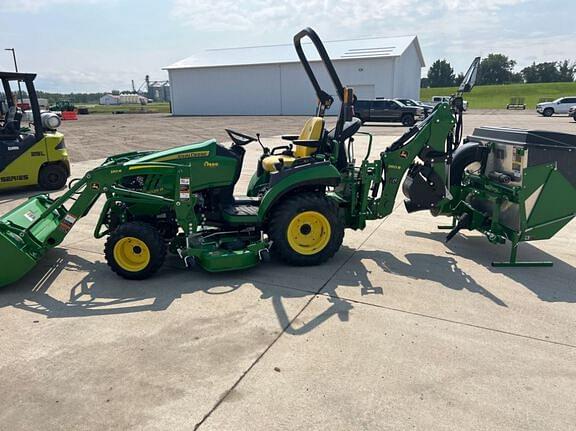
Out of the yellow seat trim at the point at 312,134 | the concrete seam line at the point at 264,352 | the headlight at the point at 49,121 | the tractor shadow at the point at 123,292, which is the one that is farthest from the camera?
the headlight at the point at 49,121

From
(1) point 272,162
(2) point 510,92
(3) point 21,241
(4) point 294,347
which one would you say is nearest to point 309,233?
(1) point 272,162

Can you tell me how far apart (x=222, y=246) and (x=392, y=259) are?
1.90m

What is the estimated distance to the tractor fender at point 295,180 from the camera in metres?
4.59

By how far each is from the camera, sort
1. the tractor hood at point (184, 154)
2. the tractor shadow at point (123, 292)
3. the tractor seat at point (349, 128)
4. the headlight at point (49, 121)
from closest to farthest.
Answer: the tractor shadow at point (123, 292)
the tractor hood at point (184, 154)
the tractor seat at point (349, 128)
the headlight at point (49, 121)

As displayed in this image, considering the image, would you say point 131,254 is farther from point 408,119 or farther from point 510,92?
point 510,92

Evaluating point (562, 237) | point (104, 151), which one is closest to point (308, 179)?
point (562, 237)

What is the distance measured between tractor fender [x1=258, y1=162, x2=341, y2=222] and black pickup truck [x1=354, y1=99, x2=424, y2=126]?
22.5 meters

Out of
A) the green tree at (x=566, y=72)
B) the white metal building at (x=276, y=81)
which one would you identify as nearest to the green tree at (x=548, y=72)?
the green tree at (x=566, y=72)

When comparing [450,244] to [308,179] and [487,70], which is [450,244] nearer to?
[308,179]

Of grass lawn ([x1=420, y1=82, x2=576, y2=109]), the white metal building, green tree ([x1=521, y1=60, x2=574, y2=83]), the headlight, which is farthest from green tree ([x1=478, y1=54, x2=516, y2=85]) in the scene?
the headlight

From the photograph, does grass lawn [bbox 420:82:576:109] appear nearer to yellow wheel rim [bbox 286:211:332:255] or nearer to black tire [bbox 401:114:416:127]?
black tire [bbox 401:114:416:127]

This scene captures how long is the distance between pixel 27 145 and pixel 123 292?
19.0 ft

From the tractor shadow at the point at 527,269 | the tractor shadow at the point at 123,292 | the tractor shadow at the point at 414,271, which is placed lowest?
the tractor shadow at the point at 527,269

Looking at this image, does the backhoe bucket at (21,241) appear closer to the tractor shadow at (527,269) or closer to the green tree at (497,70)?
the tractor shadow at (527,269)
